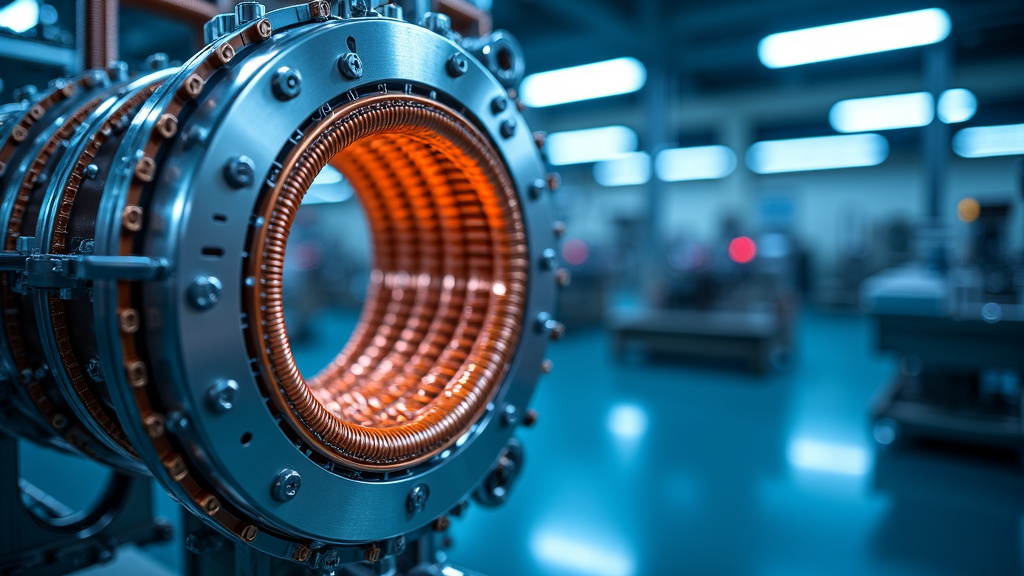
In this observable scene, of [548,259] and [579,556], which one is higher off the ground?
[548,259]

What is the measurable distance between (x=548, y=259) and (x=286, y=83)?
1.69ft

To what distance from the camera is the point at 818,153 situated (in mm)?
9148

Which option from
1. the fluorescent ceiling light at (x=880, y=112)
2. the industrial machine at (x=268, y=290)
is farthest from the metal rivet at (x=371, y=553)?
the fluorescent ceiling light at (x=880, y=112)

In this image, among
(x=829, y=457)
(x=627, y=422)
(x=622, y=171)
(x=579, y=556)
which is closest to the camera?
(x=579, y=556)

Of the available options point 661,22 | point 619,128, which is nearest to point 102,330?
point 661,22

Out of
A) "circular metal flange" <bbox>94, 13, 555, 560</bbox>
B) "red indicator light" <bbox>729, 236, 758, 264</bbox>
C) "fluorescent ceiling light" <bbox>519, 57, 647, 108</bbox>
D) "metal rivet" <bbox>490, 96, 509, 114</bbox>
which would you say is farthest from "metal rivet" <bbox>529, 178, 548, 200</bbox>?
"red indicator light" <bbox>729, 236, 758, 264</bbox>

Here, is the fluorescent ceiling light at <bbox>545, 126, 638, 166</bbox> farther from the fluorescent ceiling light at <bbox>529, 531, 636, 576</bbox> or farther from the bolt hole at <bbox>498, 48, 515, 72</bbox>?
the bolt hole at <bbox>498, 48, 515, 72</bbox>

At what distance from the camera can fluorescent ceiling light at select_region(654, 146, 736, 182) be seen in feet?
31.7

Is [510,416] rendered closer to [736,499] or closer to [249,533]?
[249,533]

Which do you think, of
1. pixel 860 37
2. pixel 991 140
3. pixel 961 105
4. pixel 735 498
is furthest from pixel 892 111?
pixel 735 498

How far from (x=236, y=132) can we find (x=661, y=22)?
14.6 ft

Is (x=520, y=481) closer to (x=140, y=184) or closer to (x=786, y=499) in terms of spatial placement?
(x=786, y=499)

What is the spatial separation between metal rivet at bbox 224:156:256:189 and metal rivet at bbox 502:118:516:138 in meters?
0.43

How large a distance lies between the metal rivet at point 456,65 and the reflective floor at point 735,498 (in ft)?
4.77
